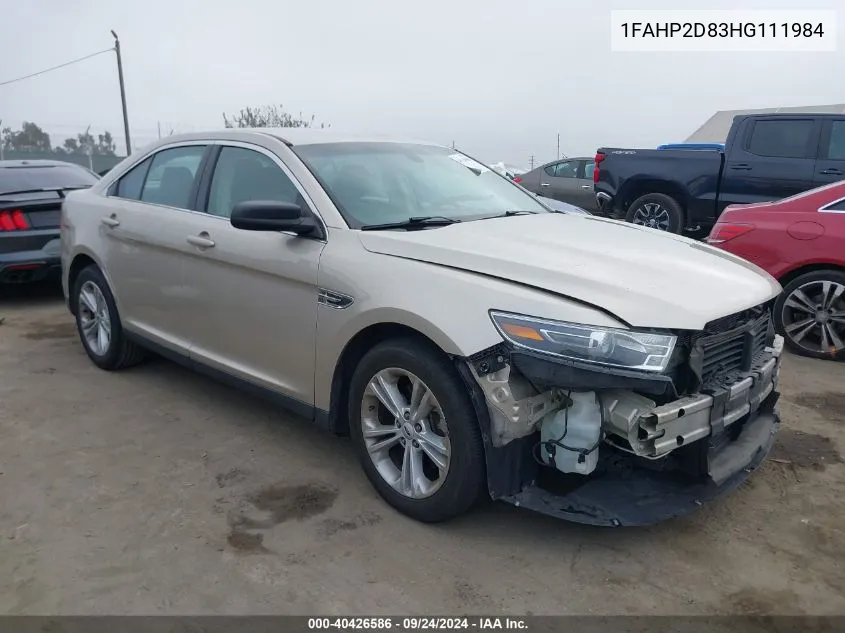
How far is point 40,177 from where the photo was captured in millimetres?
7617

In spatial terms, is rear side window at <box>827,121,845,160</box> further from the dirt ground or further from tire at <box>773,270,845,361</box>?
the dirt ground

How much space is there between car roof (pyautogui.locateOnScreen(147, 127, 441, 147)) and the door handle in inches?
23.7

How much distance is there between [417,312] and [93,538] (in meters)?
1.67

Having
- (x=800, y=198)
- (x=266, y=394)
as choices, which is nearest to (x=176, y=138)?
(x=266, y=394)

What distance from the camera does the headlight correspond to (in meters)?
2.61

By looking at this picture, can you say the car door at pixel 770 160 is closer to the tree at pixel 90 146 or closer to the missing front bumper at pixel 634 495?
the missing front bumper at pixel 634 495

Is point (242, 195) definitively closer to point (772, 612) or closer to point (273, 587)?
point (273, 587)

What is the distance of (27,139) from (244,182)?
125ft

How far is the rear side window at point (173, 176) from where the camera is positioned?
14.3 ft

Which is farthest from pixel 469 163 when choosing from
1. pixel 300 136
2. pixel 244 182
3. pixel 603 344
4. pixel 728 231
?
pixel 728 231

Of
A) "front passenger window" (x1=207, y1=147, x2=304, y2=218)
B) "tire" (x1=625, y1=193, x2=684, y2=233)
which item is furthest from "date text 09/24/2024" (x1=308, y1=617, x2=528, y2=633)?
"tire" (x1=625, y1=193, x2=684, y2=233)

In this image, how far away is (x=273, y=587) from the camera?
2705mm

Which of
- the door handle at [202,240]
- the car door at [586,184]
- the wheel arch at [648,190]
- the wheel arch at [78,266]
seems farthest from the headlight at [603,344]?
the car door at [586,184]

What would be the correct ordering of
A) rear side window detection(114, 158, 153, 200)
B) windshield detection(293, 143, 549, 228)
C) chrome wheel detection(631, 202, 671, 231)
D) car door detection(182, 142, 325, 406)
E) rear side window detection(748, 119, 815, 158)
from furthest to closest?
chrome wheel detection(631, 202, 671, 231)
rear side window detection(748, 119, 815, 158)
rear side window detection(114, 158, 153, 200)
windshield detection(293, 143, 549, 228)
car door detection(182, 142, 325, 406)
